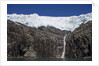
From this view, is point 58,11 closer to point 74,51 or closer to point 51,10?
point 51,10

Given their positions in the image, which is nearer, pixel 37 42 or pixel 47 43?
pixel 37 42

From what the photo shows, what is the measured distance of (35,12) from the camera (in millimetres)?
9000

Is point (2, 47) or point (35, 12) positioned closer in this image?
point (2, 47)

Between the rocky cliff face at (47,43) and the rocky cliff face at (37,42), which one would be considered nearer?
the rocky cliff face at (47,43)

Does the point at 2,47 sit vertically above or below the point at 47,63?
above

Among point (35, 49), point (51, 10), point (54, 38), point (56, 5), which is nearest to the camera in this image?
point (56, 5)

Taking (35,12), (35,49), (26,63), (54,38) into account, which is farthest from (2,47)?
(54,38)

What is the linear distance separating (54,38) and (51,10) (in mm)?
6063

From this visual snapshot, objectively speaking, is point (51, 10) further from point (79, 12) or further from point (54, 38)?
point (54, 38)

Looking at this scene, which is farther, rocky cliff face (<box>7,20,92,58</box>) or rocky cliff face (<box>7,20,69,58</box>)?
rocky cliff face (<box>7,20,69,58</box>)

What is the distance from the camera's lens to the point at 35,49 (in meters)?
13.7

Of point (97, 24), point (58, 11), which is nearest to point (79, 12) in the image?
point (58, 11)

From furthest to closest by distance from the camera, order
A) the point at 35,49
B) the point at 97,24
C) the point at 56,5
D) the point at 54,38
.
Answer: the point at 54,38, the point at 35,49, the point at 56,5, the point at 97,24

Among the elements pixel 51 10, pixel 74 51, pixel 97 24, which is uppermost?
pixel 51 10
